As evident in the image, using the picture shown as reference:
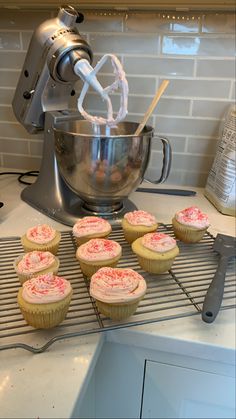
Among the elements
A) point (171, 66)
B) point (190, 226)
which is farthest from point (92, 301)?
point (171, 66)

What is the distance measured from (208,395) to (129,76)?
31.6 inches

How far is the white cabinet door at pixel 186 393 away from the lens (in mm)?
494

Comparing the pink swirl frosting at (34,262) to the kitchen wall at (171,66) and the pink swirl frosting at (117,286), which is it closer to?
the pink swirl frosting at (117,286)

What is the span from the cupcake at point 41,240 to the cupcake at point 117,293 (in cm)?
14

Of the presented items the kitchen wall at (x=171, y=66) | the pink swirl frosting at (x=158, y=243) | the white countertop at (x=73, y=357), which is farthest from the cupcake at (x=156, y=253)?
the kitchen wall at (x=171, y=66)

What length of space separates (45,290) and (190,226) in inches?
12.6

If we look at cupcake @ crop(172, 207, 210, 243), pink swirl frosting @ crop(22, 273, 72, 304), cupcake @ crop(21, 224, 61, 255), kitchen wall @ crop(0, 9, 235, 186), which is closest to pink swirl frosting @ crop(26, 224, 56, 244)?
cupcake @ crop(21, 224, 61, 255)

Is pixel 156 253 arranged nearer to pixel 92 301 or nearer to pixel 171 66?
pixel 92 301

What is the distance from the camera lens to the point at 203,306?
464 mm

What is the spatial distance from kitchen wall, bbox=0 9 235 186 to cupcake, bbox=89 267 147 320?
0.62 m

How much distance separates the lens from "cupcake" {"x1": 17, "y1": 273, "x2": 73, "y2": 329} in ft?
1.41

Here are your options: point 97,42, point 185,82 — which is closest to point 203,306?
point 185,82

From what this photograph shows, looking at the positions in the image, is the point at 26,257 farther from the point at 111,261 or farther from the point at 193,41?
the point at 193,41

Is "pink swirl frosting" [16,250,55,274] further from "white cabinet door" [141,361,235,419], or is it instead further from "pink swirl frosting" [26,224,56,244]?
"white cabinet door" [141,361,235,419]
